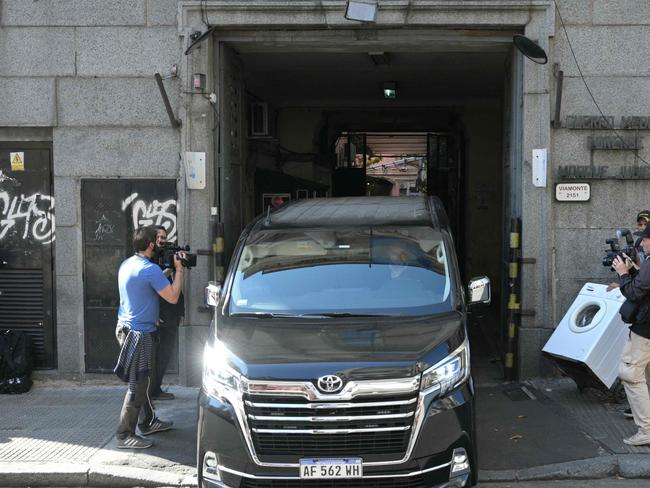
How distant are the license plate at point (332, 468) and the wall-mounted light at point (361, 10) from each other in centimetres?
530

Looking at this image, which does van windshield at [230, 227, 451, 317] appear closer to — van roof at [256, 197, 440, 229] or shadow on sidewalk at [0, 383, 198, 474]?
van roof at [256, 197, 440, 229]

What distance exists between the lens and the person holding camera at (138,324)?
6273 millimetres

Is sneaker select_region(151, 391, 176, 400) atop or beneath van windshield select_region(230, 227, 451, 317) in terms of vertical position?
beneath

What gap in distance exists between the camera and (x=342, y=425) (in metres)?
4.56

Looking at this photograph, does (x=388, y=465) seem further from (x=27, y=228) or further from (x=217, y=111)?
(x=27, y=228)

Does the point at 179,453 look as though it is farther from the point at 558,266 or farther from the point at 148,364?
the point at 558,266

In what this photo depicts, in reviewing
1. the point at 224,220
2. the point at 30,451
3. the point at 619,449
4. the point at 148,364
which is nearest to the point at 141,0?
the point at 224,220

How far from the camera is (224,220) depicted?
29.8 ft

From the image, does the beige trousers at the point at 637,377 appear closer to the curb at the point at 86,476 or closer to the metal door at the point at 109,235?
the curb at the point at 86,476

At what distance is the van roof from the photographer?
6074 millimetres

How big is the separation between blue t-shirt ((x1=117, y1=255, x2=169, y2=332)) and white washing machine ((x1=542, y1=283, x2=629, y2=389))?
4023mm

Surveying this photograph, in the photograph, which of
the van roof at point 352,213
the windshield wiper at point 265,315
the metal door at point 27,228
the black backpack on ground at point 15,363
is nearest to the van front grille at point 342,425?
the windshield wiper at point 265,315

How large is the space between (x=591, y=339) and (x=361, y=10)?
4309mm

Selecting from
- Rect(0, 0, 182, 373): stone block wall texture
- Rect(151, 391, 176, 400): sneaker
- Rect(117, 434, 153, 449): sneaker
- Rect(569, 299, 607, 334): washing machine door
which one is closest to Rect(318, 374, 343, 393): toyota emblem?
Rect(117, 434, 153, 449): sneaker
